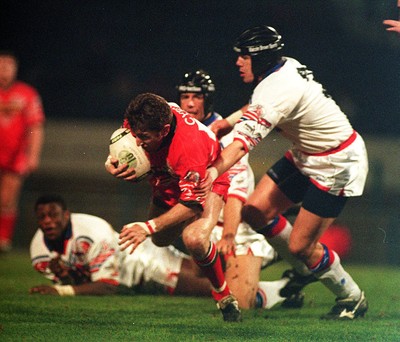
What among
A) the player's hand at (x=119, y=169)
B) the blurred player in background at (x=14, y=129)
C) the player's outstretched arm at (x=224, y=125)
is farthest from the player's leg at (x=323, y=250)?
the blurred player in background at (x=14, y=129)

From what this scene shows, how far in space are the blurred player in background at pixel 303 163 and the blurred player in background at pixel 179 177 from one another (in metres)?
0.48

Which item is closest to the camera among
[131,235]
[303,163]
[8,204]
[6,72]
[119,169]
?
[131,235]

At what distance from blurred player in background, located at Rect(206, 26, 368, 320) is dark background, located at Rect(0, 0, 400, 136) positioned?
41.3 inches

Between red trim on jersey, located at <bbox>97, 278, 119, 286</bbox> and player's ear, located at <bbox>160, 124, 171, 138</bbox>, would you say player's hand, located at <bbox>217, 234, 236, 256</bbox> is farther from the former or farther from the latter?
red trim on jersey, located at <bbox>97, 278, 119, 286</bbox>

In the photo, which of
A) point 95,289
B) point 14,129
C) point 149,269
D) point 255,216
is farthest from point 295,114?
point 14,129

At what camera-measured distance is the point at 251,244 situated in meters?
6.47

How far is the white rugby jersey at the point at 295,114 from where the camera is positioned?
5.21 meters

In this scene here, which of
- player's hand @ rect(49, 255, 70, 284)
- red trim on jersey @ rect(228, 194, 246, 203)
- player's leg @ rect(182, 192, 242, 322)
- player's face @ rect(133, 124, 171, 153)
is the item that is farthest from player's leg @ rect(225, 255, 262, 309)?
player's face @ rect(133, 124, 171, 153)

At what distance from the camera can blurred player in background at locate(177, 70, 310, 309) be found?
6.07 meters

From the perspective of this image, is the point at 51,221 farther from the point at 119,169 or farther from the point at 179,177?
the point at 179,177

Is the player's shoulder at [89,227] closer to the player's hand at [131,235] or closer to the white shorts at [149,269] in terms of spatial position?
the white shorts at [149,269]

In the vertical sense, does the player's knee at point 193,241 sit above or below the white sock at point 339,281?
above

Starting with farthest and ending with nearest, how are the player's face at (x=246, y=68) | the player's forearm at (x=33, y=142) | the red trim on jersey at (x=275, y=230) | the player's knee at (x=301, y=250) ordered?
the player's forearm at (x=33, y=142) < the red trim on jersey at (x=275, y=230) < the player's knee at (x=301, y=250) < the player's face at (x=246, y=68)

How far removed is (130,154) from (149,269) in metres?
1.91
